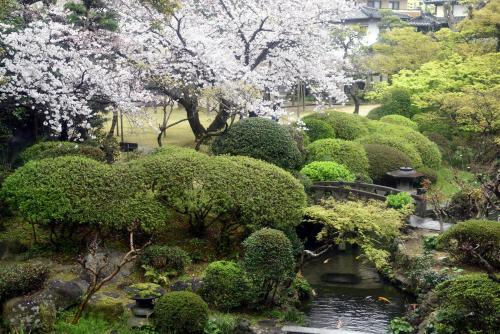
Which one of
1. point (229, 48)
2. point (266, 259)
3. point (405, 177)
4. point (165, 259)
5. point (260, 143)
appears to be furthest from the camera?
point (229, 48)

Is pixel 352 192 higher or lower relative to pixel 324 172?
lower

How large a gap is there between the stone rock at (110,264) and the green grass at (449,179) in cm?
1433

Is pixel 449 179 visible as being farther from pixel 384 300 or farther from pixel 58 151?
pixel 58 151

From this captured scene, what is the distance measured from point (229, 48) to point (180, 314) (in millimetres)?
14283

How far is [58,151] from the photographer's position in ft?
56.6

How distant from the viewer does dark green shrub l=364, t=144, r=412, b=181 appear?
24.6 meters

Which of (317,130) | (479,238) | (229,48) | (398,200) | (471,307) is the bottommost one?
(471,307)

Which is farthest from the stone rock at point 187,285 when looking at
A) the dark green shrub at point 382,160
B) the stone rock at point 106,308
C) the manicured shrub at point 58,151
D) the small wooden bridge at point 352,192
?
the dark green shrub at point 382,160

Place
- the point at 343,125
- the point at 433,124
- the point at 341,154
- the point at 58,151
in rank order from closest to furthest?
A: the point at 58,151
the point at 341,154
the point at 343,125
the point at 433,124

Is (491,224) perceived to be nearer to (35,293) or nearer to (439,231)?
(439,231)

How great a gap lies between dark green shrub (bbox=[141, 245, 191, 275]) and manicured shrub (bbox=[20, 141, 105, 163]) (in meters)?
4.00

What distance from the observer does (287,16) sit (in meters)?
24.0

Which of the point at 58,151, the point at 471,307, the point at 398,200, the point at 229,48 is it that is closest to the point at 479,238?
the point at 471,307

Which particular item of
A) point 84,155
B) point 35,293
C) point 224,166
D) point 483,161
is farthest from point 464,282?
point 483,161
